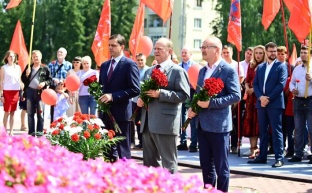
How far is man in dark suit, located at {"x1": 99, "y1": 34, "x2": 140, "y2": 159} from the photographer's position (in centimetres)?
858

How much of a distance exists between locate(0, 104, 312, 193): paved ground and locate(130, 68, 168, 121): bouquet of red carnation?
5.42 feet

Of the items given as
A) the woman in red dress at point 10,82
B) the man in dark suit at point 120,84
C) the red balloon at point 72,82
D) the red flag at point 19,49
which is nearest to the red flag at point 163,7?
the red balloon at point 72,82

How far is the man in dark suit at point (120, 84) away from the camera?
8.58 metres

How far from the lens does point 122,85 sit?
28.4 feet

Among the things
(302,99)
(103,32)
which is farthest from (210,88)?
(103,32)

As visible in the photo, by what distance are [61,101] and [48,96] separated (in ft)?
5.40

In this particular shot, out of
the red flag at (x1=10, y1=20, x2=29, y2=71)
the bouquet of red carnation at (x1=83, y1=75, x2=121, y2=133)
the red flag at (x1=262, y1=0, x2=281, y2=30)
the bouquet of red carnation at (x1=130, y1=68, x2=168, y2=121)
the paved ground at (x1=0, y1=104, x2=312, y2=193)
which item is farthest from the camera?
the red flag at (x1=10, y1=20, x2=29, y2=71)

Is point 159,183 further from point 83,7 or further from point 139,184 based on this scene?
point 83,7

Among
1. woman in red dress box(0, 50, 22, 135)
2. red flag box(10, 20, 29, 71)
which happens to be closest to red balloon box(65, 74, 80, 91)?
woman in red dress box(0, 50, 22, 135)

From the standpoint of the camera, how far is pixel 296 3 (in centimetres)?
1174

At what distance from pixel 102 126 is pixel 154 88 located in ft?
4.10

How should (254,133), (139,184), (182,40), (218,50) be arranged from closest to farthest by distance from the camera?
(139,184) → (218,50) → (254,133) → (182,40)

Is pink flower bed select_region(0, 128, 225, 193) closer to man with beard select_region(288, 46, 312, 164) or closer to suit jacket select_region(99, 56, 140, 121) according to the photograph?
suit jacket select_region(99, 56, 140, 121)

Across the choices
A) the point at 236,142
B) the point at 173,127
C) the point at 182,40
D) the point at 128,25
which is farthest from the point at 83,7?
the point at 173,127
